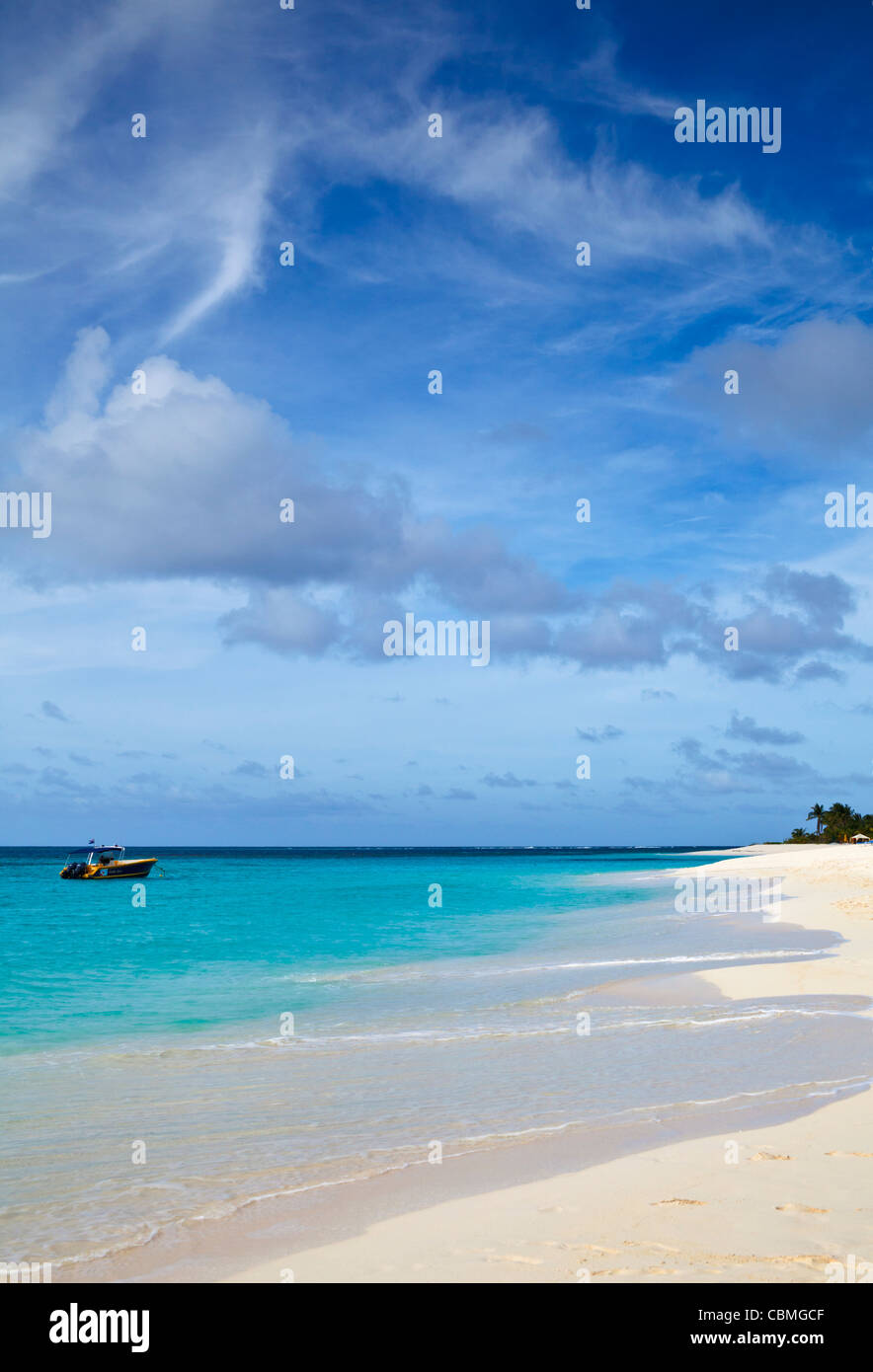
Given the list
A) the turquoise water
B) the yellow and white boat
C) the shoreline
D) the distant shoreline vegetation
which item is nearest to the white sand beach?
the shoreline

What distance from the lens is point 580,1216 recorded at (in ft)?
24.2

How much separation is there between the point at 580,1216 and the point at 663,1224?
67 cm

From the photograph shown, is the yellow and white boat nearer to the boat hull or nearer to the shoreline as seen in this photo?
the boat hull

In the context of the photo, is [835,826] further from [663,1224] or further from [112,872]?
[663,1224]

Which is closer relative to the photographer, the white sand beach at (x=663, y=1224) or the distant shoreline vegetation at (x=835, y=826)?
the white sand beach at (x=663, y=1224)

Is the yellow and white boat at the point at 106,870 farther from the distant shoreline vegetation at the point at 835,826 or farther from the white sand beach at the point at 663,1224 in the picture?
the distant shoreline vegetation at the point at 835,826

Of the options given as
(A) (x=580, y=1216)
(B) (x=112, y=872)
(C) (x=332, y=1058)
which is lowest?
(B) (x=112, y=872)

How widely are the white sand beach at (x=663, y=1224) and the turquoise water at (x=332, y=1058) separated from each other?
4.82 feet

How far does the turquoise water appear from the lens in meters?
9.11

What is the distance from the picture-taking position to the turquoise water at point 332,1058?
911 centimetres

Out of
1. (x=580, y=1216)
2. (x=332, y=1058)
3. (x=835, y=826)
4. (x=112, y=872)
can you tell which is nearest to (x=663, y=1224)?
(x=580, y=1216)

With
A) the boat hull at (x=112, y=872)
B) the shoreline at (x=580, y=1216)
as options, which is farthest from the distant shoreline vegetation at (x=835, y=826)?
Result: the shoreline at (x=580, y=1216)
